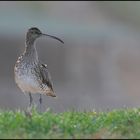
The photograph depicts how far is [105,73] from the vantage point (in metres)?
36.8

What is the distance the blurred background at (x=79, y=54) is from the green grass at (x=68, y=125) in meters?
16.2

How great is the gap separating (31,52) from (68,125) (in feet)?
14.0

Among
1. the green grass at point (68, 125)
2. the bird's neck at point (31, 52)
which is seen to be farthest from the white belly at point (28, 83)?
the green grass at point (68, 125)

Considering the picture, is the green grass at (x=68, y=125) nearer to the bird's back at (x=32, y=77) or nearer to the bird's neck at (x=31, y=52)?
the bird's back at (x=32, y=77)

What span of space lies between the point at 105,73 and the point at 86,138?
23.8 m

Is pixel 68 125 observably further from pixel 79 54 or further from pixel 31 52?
pixel 79 54

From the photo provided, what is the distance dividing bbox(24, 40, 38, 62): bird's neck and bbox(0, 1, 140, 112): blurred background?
12628 millimetres

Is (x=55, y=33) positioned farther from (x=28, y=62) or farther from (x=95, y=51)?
(x=28, y=62)

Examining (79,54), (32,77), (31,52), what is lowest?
(32,77)

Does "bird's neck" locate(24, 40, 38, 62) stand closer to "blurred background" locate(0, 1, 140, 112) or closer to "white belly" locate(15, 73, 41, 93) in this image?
"white belly" locate(15, 73, 41, 93)

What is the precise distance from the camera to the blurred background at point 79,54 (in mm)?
33812

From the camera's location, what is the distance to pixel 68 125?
1393 cm

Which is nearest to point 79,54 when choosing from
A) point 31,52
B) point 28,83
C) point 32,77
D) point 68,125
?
point 31,52

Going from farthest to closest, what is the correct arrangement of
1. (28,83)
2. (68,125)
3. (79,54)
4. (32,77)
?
1. (79,54)
2. (32,77)
3. (28,83)
4. (68,125)
